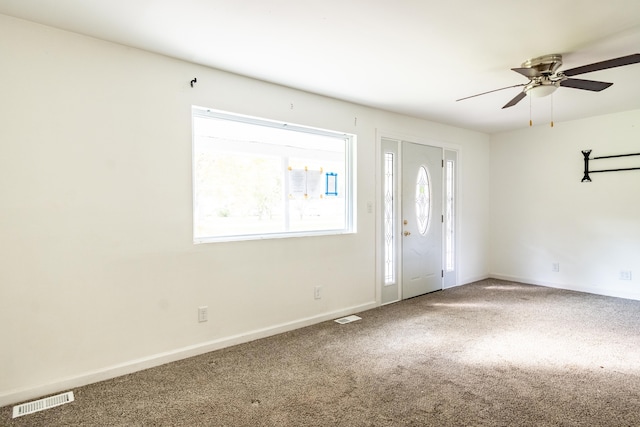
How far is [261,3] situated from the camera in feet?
6.93

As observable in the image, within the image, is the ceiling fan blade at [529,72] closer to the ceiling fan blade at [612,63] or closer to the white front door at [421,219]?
the ceiling fan blade at [612,63]

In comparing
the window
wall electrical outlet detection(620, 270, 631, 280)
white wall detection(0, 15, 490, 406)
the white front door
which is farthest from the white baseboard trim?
wall electrical outlet detection(620, 270, 631, 280)

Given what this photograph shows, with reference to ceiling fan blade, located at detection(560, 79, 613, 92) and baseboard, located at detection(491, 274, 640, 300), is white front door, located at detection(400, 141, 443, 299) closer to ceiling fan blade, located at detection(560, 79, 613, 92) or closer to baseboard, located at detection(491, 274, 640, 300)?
baseboard, located at detection(491, 274, 640, 300)

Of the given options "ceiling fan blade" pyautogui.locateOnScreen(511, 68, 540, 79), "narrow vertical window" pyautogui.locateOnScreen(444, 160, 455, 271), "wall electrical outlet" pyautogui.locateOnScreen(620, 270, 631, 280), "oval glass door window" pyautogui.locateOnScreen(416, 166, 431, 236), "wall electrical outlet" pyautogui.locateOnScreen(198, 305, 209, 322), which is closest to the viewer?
"ceiling fan blade" pyautogui.locateOnScreen(511, 68, 540, 79)

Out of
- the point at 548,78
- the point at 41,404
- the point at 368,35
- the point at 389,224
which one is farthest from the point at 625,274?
the point at 41,404

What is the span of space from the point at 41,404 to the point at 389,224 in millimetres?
3730

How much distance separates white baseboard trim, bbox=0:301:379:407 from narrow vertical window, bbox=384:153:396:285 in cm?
114

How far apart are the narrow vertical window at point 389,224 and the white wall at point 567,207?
8.06 ft

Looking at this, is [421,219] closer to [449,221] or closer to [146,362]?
[449,221]

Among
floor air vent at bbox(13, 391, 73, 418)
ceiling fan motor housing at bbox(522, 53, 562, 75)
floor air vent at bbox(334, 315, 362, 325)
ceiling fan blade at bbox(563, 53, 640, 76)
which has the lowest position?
floor air vent at bbox(13, 391, 73, 418)

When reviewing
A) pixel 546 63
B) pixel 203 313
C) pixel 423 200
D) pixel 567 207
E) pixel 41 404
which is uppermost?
pixel 546 63

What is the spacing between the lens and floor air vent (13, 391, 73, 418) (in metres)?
2.23

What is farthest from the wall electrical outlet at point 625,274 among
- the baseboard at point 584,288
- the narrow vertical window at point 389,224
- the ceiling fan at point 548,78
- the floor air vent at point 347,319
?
the floor air vent at point 347,319

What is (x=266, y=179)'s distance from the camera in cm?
362
